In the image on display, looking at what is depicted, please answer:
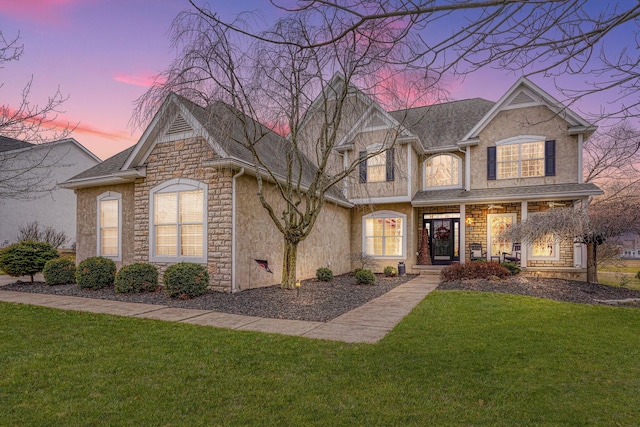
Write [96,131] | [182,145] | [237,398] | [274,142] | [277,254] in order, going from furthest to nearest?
[96,131] → [274,142] → [277,254] → [182,145] → [237,398]

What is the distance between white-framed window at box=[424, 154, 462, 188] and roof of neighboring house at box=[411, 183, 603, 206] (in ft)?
1.58

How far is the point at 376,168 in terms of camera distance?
15516 millimetres

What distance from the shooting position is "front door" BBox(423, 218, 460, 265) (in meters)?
16.0

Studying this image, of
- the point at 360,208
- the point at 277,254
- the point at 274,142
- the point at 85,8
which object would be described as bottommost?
the point at 277,254

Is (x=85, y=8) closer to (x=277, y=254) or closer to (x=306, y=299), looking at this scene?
(x=277, y=254)

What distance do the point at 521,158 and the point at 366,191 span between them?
22.5 ft

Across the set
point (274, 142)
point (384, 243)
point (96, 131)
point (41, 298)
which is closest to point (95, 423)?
point (41, 298)

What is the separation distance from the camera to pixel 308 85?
8.84 metres

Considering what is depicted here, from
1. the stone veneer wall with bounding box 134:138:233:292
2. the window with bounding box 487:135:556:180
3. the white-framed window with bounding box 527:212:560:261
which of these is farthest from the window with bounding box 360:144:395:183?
the stone veneer wall with bounding box 134:138:233:292

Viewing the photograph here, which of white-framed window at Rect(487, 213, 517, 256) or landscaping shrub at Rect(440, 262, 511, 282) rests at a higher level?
white-framed window at Rect(487, 213, 517, 256)

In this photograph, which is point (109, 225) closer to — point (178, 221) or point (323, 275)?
point (178, 221)

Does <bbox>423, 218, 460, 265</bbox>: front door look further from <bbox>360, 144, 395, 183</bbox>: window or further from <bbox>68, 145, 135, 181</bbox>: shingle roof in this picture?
<bbox>68, 145, 135, 181</bbox>: shingle roof

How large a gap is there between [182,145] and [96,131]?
7929 millimetres

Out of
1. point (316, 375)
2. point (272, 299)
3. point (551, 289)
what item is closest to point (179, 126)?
point (272, 299)
